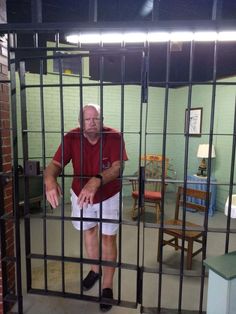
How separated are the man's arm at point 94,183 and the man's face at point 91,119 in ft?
1.01

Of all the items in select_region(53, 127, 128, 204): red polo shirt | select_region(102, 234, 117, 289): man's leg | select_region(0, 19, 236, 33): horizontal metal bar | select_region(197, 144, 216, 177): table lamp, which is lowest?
select_region(102, 234, 117, 289): man's leg

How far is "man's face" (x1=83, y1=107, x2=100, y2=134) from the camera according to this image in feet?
6.07

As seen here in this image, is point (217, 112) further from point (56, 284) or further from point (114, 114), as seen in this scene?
point (56, 284)

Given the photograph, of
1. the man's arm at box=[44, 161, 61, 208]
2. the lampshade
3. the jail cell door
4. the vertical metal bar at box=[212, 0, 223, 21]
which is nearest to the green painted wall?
the jail cell door

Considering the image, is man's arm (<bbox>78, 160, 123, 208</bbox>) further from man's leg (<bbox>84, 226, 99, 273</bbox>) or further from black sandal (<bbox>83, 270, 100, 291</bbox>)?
black sandal (<bbox>83, 270, 100, 291</bbox>)

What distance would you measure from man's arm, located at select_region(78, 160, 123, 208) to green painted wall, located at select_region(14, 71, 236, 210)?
2604 millimetres

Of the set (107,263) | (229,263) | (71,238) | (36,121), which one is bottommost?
(71,238)

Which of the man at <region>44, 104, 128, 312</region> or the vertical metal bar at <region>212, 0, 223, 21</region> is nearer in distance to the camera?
the vertical metal bar at <region>212, 0, 223, 21</region>

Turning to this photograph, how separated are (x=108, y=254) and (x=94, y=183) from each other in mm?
739

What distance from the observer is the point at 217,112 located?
451cm

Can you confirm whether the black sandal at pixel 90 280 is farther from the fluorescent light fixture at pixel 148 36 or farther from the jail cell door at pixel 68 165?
the fluorescent light fixture at pixel 148 36

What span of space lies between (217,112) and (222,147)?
632 millimetres

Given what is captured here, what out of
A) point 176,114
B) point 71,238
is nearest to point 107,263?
point 71,238

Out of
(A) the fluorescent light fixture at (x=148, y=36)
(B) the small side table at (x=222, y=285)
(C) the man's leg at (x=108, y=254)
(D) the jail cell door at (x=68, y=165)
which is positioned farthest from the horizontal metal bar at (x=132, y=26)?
(C) the man's leg at (x=108, y=254)
